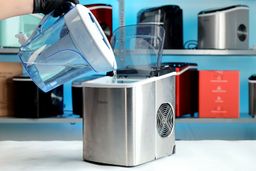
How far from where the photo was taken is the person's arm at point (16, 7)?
3.77ft

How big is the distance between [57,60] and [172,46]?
4.34 ft

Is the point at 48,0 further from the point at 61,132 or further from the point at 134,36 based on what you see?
the point at 61,132

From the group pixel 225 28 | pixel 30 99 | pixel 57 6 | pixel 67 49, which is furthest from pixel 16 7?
pixel 225 28

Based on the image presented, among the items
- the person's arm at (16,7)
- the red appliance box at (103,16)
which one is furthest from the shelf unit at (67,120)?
the person's arm at (16,7)

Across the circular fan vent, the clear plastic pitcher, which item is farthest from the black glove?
the circular fan vent

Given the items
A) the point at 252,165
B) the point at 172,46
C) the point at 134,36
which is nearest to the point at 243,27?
the point at 172,46

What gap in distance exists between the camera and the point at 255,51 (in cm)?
222

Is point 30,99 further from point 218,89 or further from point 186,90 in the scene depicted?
point 218,89

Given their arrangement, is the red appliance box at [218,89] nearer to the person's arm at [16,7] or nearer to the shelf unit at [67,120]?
the shelf unit at [67,120]

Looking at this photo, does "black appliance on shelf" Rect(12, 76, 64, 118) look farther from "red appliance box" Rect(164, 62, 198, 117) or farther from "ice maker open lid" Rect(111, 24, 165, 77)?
"ice maker open lid" Rect(111, 24, 165, 77)

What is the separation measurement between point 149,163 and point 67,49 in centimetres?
35

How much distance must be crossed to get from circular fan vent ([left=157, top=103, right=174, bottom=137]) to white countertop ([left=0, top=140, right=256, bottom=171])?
0.07 metres

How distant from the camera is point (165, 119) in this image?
109 cm

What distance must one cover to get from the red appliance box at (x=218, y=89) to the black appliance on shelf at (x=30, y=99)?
77cm
